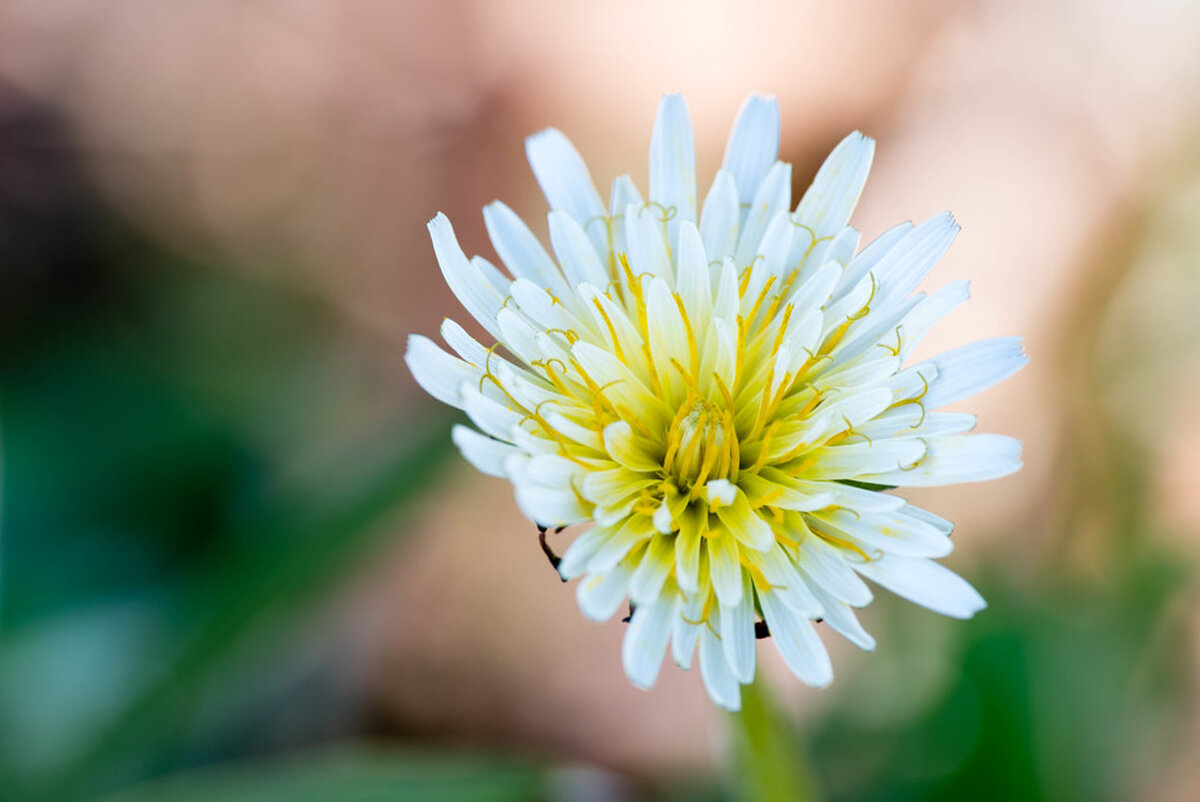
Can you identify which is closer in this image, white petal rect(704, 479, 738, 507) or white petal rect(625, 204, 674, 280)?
white petal rect(704, 479, 738, 507)

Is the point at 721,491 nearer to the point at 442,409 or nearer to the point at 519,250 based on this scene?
the point at 519,250

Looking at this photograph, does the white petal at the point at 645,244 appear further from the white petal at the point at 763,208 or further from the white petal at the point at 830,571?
the white petal at the point at 830,571

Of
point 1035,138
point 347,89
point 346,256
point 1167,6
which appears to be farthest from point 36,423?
point 1167,6

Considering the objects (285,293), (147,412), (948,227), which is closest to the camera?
(948,227)

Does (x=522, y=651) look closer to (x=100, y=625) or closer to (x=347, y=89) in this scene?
(x=100, y=625)

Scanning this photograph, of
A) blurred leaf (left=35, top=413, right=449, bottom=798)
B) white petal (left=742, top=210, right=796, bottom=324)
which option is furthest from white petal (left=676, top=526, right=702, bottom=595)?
blurred leaf (left=35, top=413, right=449, bottom=798)

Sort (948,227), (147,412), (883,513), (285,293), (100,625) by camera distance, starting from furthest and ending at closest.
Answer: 1. (285,293)
2. (147,412)
3. (100,625)
4. (948,227)
5. (883,513)

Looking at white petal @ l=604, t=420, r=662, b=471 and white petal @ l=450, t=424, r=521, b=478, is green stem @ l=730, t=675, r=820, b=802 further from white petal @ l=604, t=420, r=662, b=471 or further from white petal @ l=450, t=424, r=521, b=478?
white petal @ l=450, t=424, r=521, b=478
